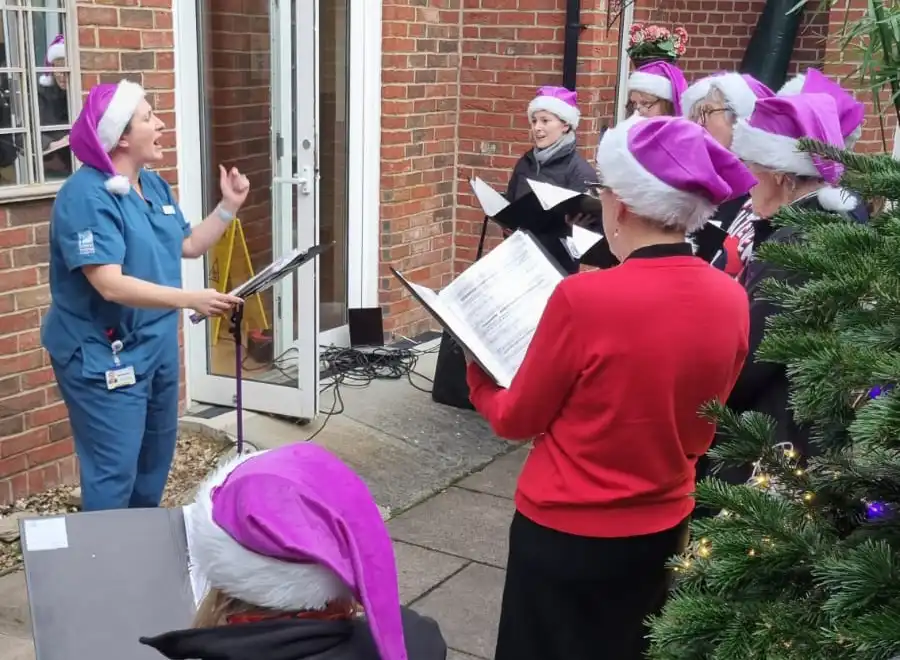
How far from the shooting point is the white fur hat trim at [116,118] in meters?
3.29

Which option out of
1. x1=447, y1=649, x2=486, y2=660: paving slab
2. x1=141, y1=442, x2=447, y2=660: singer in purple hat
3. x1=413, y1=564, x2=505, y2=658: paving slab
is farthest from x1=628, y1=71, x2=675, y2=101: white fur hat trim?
x1=141, y1=442, x2=447, y2=660: singer in purple hat

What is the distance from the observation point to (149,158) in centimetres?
342

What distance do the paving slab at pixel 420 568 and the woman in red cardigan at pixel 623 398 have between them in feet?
4.88

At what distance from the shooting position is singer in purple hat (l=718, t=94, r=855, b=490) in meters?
2.44

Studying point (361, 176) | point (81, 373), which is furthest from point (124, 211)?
point (361, 176)

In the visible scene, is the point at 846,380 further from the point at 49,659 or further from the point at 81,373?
the point at 81,373

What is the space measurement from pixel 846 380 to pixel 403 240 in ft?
18.1

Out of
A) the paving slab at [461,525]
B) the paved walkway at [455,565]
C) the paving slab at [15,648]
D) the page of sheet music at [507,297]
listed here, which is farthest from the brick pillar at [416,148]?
the page of sheet music at [507,297]

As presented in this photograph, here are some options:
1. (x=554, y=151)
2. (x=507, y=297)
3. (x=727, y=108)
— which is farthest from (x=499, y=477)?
(x=507, y=297)

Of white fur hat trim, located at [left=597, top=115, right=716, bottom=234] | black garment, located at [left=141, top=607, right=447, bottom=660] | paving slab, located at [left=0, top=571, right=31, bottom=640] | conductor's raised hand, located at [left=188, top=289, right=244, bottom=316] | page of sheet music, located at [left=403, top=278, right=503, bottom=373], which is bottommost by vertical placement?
paving slab, located at [left=0, top=571, right=31, bottom=640]

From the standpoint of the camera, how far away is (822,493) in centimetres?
146

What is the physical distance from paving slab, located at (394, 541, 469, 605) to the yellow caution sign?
1.72 metres

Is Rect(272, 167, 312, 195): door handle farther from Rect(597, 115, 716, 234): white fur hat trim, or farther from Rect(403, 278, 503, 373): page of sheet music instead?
Rect(597, 115, 716, 234): white fur hat trim

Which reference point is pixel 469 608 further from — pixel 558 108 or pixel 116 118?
pixel 558 108
